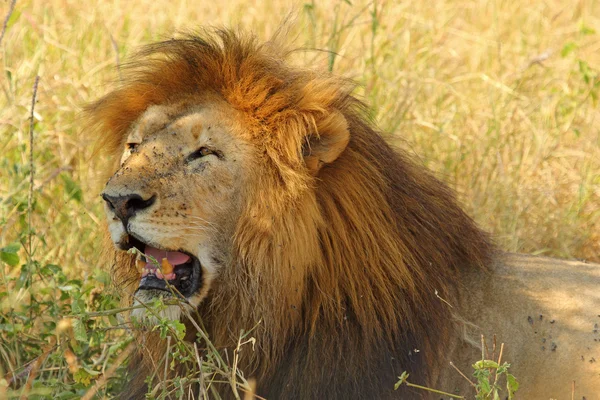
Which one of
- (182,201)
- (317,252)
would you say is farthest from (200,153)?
Answer: (317,252)

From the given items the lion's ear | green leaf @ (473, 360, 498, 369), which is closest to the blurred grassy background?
the lion's ear

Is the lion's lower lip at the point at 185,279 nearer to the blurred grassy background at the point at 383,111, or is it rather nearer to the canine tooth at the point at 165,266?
the canine tooth at the point at 165,266

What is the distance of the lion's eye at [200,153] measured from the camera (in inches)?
114

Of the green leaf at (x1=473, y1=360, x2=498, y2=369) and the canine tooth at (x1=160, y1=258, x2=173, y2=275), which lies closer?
the green leaf at (x1=473, y1=360, x2=498, y2=369)

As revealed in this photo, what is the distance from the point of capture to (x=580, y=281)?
11.0 feet

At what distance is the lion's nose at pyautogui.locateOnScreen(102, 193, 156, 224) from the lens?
2678 millimetres

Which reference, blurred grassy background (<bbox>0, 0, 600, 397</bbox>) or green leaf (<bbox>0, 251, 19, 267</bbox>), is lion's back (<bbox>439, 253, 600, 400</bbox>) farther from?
green leaf (<bbox>0, 251, 19, 267</bbox>)

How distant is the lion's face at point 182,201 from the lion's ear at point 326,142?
19 centimetres

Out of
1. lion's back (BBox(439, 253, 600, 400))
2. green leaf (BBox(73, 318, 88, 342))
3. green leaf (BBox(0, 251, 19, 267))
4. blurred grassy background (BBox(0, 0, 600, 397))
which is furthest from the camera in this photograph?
blurred grassy background (BBox(0, 0, 600, 397))

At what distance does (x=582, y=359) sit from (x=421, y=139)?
2.61 m

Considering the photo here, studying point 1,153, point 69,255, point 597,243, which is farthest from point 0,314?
point 597,243

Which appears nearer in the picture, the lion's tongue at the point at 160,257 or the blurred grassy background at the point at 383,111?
the lion's tongue at the point at 160,257

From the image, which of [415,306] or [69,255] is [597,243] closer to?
[415,306]

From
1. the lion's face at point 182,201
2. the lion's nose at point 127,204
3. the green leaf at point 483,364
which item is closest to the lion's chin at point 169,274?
the lion's face at point 182,201
